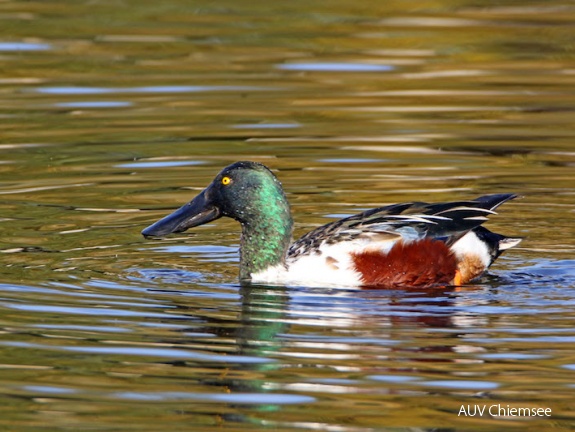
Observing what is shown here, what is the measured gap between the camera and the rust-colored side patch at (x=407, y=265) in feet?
27.6

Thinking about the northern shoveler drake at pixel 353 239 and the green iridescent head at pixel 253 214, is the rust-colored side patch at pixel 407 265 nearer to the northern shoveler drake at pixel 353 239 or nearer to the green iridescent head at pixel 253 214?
the northern shoveler drake at pixel 353 239

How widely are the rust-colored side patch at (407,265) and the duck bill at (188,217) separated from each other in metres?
1.02

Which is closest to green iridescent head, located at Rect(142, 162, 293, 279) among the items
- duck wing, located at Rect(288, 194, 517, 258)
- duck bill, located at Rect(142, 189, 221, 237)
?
duck bill, located at Rect(142, 189, 221, 237)

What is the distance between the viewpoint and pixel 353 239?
838 centimetres

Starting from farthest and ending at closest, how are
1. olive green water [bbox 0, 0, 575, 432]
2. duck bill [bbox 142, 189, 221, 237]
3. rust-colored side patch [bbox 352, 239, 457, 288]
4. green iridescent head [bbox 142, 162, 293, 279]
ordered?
duck bill [bbox 142, 189, 221, 237], green iridescent head [bbox 142, 162, 293, 279], rust-colored side patch [bbox 352, 239, 457, 288], olive green water [bbox 0, 0, 575, 432]

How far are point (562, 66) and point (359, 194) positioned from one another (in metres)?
5.14

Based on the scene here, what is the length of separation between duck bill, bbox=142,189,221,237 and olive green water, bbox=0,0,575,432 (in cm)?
25

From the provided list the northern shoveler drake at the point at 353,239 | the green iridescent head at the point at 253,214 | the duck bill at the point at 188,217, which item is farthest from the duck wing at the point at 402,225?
the duck bill at the point at 188,217

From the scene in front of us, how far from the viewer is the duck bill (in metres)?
8.75

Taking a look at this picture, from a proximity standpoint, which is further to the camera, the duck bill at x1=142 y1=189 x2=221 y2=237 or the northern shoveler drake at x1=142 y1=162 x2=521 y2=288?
the duck bill at x1=142 y1=189 x2=221 y2=237

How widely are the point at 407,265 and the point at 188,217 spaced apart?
1.38m

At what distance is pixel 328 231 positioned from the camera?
845cm

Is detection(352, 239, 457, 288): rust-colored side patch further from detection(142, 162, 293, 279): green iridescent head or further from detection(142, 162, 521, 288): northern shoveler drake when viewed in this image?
detection(142, 162, 293, 279): green iridescent head

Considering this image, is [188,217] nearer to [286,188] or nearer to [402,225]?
[402,225]
